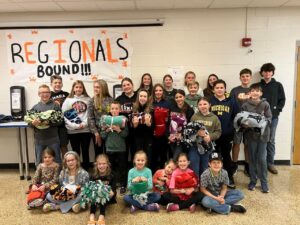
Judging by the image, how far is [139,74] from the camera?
4.04m

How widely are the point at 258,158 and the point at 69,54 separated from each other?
9.60ft

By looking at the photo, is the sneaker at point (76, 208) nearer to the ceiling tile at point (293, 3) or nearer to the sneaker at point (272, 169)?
the sneaker at point (272, 169)

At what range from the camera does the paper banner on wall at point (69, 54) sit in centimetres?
396

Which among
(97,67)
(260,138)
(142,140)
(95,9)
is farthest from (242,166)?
(95,9)

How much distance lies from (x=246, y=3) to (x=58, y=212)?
3.47 meters

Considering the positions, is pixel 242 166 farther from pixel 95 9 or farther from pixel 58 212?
pixel 95 9

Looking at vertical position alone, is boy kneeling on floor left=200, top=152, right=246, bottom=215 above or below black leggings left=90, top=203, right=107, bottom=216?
above

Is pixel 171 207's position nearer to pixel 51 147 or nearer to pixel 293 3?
pixel 51 147

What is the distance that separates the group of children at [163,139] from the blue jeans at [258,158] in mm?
11

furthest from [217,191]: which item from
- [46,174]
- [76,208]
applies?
[46,174]

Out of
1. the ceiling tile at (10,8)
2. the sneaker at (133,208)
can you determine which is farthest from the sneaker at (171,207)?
the ceiling tile at (10,8)

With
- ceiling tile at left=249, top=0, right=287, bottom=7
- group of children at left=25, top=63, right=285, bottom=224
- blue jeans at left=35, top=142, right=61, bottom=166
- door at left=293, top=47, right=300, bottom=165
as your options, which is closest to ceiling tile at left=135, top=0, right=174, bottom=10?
group of children at left=25, top=63, right=285, bottom=224

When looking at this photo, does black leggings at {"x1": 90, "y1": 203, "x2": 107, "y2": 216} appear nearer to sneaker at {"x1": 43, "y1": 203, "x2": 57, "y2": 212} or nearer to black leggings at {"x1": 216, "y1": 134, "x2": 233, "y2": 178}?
sneaker at {"x1": 43, "y1": 203, "x2": 57, "y2": 212}

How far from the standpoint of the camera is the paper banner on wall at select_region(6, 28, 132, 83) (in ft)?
13.0
